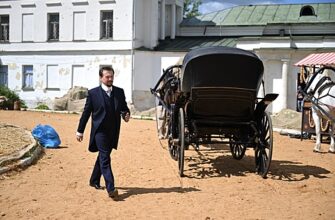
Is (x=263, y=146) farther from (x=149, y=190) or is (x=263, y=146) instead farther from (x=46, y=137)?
(x=46, y=137)

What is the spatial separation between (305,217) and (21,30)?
32.8 m

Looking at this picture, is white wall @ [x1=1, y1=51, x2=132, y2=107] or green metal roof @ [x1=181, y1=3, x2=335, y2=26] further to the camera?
green metal roof @ [x1=181, y1=3, x2=335, y2=26]

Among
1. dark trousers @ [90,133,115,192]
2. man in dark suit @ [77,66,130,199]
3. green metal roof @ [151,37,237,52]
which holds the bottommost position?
dark trousers @ [90,133,115,192]

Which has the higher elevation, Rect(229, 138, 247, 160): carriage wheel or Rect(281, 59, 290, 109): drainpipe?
Rect(281, 59, 290, 109): drainpipe

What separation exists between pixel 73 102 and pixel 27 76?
918 centimetres

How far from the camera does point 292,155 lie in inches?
455

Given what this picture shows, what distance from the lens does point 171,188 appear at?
24.9ft

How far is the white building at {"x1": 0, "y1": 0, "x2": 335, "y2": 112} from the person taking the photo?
32.0 meters

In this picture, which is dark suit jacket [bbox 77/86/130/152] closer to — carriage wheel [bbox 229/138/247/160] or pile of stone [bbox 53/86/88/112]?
carriage wheel [bbox 229/138/247/160]

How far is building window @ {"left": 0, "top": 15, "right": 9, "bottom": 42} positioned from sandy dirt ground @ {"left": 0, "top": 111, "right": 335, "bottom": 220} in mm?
27680

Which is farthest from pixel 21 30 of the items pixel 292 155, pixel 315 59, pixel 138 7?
pixel 292 155

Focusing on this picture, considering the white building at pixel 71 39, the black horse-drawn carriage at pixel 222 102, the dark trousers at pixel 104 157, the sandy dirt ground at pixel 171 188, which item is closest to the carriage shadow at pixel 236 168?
the sandy dirt ground at pixel 171 188

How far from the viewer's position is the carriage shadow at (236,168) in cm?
880

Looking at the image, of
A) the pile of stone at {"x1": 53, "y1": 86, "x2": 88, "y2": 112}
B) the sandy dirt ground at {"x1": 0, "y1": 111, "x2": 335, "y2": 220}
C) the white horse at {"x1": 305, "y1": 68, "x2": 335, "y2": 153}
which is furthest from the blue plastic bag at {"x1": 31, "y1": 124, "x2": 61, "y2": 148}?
the pile of stone at {"x1": 53, "y1": 86, "x2": 88, "y2": 112}
